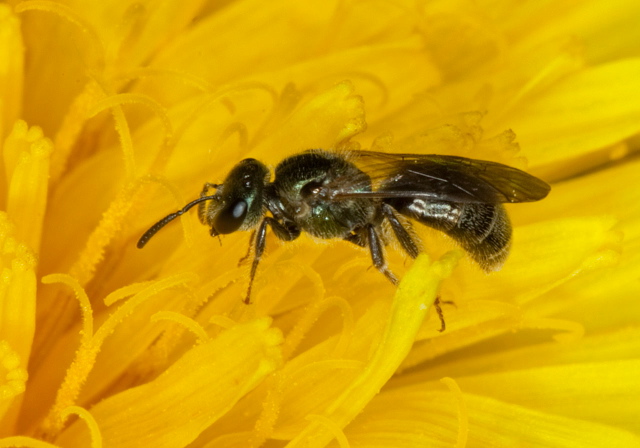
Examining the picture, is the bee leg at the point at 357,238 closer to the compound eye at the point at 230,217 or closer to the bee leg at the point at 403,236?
the bee leg at the point at 403,236

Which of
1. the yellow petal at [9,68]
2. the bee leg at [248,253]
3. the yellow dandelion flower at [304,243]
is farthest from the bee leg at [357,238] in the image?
the yellow petal at [9,68]

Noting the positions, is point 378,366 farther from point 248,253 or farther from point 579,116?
point 579,116

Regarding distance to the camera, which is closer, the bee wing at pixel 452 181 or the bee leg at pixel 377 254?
the bee wing at pixel 452 181

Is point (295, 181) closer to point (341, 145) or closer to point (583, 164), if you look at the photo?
point (341, 145)

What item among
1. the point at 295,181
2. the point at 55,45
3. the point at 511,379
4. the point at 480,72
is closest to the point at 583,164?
the point at 480,72

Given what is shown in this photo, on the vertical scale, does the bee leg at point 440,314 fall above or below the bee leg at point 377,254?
below

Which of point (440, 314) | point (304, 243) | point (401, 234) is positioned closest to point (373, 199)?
point (401, 234)

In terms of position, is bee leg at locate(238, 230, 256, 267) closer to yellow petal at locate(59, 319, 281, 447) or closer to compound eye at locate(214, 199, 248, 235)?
compound eye at locate(214, 199, 248, 235)
